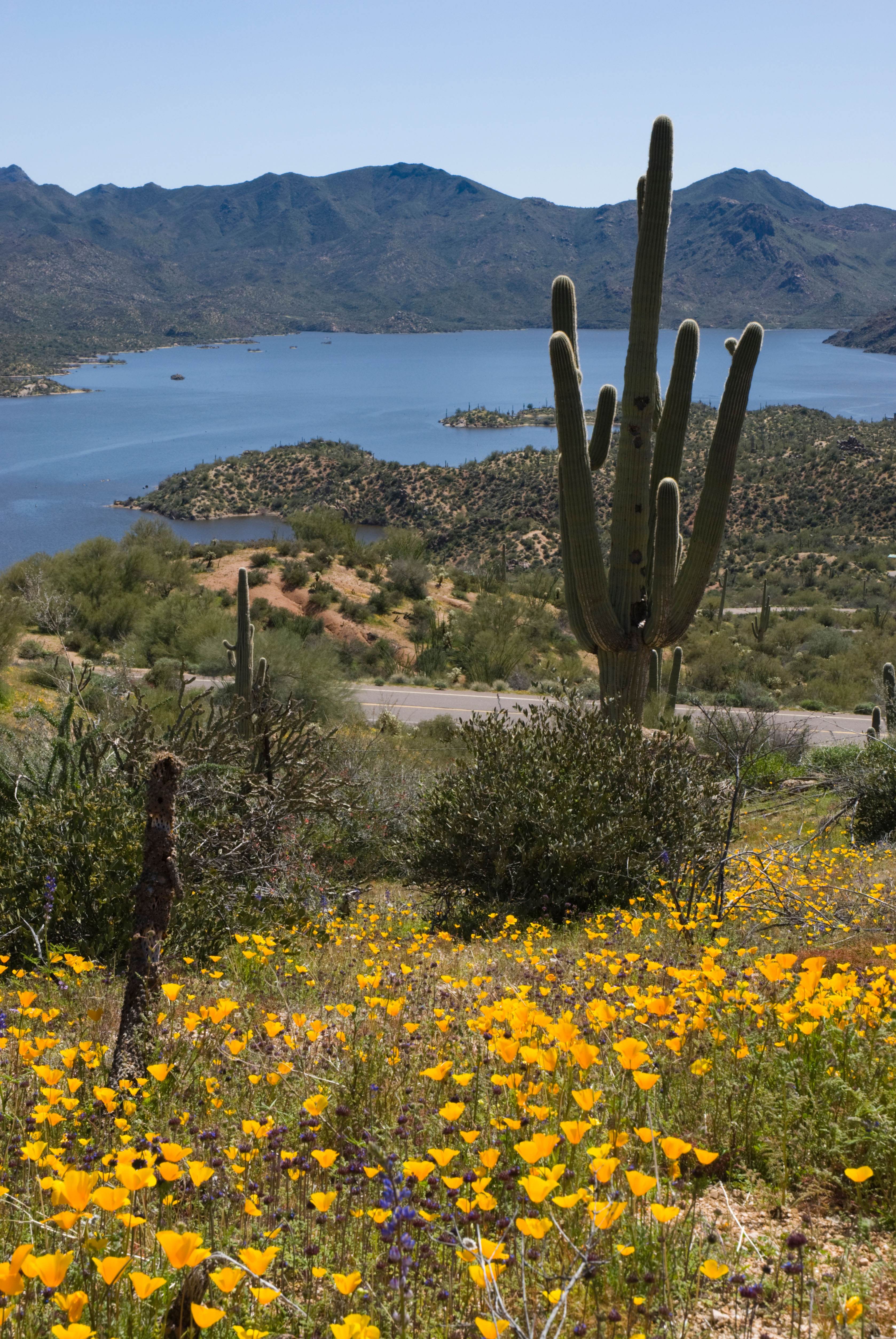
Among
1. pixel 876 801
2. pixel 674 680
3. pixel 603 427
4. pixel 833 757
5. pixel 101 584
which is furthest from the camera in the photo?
pixel 101 584

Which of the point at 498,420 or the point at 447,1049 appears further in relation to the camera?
the point at 498,420

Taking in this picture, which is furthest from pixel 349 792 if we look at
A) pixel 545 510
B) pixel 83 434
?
pixel 83 434

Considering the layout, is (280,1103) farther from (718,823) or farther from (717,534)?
(717,534)

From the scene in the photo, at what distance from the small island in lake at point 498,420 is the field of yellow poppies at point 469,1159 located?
139959 mm

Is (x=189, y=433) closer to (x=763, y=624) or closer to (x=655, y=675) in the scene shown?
(x=763, y=624)

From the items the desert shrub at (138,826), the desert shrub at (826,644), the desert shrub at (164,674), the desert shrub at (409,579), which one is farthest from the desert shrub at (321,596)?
the desert shrub at (138,826)

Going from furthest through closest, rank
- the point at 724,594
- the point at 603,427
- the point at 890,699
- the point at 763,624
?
the point at 724,594
the point at 763,624
the point at 890,699
the point at 603,427

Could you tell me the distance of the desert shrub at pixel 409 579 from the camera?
3978 centimetres

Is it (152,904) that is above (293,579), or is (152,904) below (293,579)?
above

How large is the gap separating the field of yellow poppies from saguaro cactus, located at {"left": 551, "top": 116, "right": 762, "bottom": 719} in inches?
243

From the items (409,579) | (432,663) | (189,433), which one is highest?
(189,433)

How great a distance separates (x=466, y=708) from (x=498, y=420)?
127536mm

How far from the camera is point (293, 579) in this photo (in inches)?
1460

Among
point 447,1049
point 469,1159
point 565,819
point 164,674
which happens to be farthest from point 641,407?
point 164,674
